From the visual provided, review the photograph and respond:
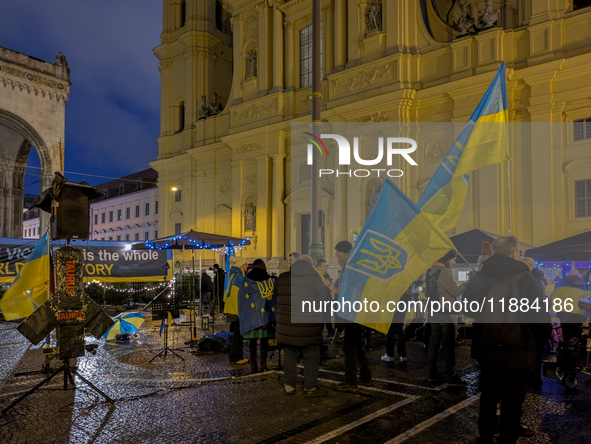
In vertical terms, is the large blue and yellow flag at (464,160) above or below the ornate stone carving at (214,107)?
below

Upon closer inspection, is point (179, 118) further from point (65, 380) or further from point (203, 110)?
point (65, 380)

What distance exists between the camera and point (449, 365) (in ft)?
25.3

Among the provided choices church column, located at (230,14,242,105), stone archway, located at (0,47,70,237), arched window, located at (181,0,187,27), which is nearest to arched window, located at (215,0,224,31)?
arched window, located at (181,0,187,27)

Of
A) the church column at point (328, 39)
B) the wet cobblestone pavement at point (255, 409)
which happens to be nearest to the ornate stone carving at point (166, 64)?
the church column at point (328, 39)

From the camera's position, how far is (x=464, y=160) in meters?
5.49

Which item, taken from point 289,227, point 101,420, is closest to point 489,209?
point 289,227

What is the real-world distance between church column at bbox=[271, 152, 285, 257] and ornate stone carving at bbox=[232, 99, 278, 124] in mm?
2475

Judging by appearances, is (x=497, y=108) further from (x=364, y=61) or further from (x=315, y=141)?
(x=364, y=61)

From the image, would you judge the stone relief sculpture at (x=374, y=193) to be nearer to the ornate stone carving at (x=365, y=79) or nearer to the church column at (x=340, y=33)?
the ornate stone carving at (x=365, y=79)

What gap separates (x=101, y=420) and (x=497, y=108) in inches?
243

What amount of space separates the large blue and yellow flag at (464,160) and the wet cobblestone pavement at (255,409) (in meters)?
2.43

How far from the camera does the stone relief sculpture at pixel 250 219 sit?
27.2m

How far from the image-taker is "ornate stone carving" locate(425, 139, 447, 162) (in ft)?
66.0

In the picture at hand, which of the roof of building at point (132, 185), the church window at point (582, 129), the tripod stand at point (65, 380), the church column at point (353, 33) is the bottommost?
the tripod stand at point (65, 380)
